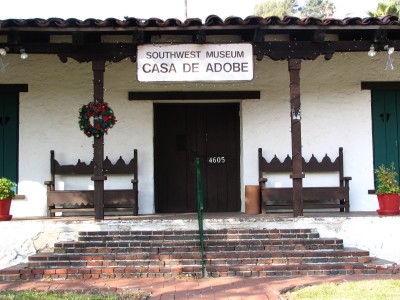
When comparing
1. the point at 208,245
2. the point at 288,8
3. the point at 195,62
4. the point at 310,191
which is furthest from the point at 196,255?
the point at 288,8

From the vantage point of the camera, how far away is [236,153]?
10.3 metres

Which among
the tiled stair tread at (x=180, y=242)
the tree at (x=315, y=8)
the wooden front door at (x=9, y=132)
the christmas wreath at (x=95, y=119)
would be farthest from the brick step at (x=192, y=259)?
the tree at (x=315, y=8)

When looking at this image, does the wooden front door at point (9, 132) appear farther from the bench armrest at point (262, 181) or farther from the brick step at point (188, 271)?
the bench armrest at point (262, 181)

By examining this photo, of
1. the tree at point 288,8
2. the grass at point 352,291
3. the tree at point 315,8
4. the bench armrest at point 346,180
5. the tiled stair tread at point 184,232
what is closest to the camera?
the grass at point 352,291

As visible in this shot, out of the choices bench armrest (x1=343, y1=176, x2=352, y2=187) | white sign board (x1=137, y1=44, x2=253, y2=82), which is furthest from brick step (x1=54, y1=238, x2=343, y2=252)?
white sign board (x1=137, y1=44, x2=253, y2=82)

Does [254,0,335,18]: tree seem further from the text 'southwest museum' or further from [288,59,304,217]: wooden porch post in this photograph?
[288,59,304,217]: wooden porch post

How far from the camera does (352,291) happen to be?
6.04 m

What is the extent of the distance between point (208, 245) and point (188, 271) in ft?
2.24

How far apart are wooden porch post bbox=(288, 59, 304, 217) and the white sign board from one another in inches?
29.8

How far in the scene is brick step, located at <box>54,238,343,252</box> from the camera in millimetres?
7672

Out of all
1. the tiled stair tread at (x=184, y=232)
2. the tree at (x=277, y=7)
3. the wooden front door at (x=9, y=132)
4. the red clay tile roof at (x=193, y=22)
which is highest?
the tree at (x=277, y=7)

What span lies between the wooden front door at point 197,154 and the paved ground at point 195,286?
130 inches

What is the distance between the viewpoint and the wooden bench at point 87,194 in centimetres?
915

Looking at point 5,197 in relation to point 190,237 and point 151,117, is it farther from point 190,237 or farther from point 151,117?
point 151,117
